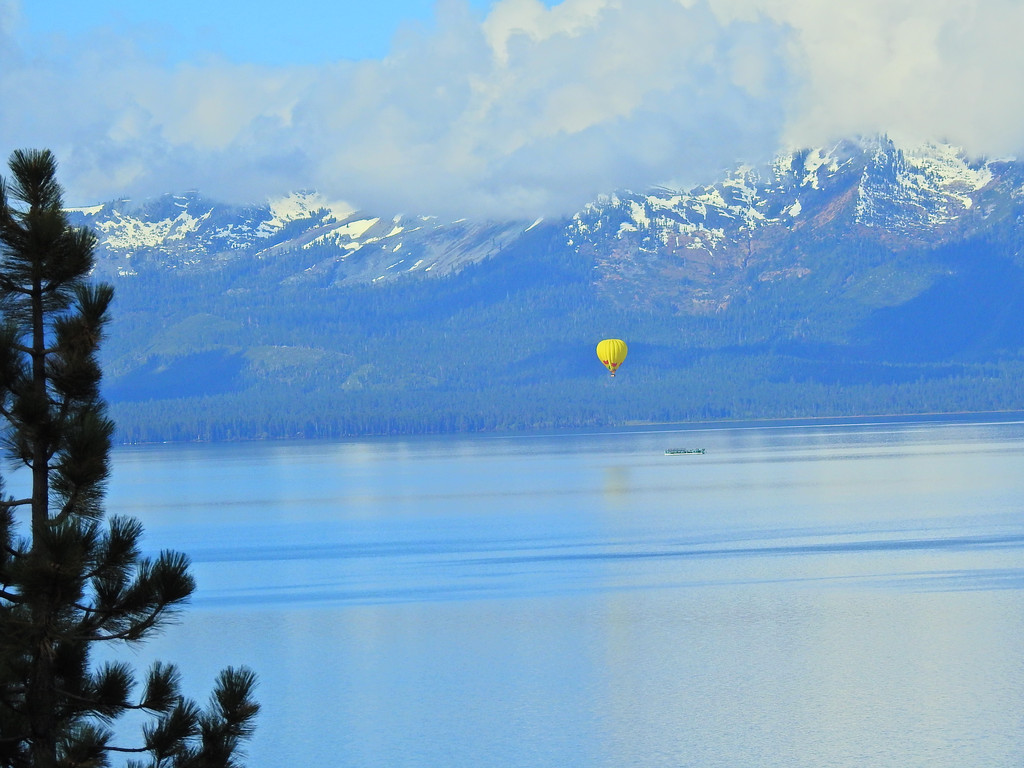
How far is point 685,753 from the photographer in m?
37.4

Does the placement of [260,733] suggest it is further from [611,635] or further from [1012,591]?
[1012,591]

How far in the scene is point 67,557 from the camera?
1633cm

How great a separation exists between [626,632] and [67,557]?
4180 cm

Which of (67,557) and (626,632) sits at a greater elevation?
(67,557)

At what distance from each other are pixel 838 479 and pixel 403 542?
188 ft

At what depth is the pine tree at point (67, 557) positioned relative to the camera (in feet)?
55.1

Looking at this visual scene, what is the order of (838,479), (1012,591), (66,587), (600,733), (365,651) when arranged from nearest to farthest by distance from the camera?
(66,587)
(600,733)
(365,651)
(1012,591)
(838,479)

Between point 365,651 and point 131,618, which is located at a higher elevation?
point 131,618

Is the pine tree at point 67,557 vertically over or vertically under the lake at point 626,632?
→ over

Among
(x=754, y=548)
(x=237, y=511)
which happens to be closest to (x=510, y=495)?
(x=237, y=511)

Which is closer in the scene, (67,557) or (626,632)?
(67,557)

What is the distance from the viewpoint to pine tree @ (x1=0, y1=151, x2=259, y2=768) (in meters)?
16.8

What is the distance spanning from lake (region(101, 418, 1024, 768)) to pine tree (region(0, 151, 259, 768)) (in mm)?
20210

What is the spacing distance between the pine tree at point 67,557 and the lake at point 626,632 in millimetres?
20210
